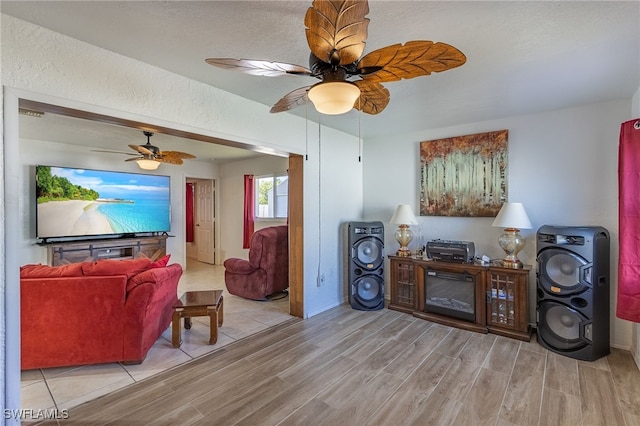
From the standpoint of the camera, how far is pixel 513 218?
3010 mm

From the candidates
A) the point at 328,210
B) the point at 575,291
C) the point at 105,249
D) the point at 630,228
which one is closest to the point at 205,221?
the point at 105,249

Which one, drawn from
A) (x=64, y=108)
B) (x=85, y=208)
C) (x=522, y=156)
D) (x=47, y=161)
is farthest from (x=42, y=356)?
(x=522, y=156)

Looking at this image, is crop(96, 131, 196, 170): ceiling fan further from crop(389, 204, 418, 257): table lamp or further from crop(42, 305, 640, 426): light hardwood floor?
crop(389, 204, 418, 257): table lamp

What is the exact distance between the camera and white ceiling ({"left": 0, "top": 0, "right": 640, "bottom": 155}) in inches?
61.6

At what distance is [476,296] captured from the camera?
322cm

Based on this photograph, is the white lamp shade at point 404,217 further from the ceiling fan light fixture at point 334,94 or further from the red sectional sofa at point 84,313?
the red sectional sofa at point 84,313

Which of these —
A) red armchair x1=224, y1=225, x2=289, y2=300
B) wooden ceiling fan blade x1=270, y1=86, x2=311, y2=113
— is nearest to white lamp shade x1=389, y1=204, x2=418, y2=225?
red armchair x1=224, y1=225, x2=289, y2=300

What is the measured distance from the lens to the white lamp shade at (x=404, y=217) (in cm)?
372

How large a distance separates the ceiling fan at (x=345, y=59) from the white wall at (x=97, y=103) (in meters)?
1.13

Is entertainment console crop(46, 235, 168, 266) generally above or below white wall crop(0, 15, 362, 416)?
below

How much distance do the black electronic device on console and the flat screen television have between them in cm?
510

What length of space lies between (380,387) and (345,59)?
7.40 ft

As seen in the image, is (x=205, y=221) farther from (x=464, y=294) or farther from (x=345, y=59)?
(x=345, y=59)

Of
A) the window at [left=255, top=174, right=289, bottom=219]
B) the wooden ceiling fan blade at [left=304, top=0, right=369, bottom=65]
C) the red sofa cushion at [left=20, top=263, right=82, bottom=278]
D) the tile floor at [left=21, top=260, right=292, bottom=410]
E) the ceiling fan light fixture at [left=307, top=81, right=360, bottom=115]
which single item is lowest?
the tile floor at [left=21, top=260, right=292, bottom=410]
